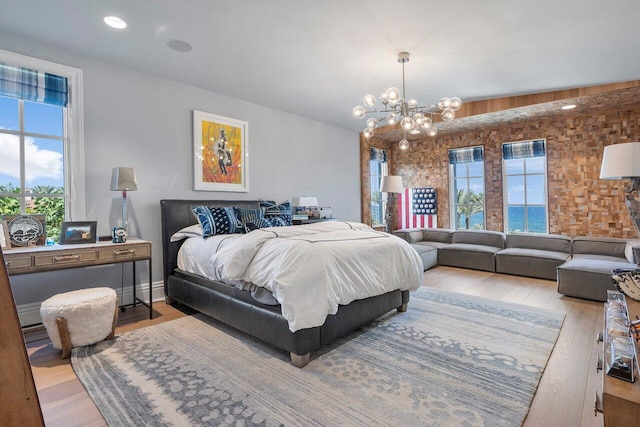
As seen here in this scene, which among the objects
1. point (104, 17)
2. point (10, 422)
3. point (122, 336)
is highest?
point (104, 17)

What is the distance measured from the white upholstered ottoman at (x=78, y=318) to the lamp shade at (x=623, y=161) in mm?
4296

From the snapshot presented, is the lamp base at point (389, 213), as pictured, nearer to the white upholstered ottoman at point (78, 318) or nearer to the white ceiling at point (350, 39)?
the white ceiling at point (350, 39)

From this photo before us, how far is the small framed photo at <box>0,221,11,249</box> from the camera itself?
2.58m

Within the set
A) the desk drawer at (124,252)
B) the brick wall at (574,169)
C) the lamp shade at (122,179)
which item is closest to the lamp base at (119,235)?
the desk drawer at (124,252)

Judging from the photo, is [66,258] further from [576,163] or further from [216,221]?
[576,163]

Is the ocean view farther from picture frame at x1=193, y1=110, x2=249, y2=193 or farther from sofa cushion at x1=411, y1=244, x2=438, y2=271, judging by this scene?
Result: picture frame at x1=193, y1=110, x2=249, y2=193

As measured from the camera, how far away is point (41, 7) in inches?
97.3

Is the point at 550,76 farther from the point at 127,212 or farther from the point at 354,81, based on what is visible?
the point at 127,212

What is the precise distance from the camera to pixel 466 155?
6566 mm

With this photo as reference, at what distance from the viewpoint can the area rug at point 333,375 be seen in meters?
1.69

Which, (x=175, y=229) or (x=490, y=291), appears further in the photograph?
(x=490, y=291)

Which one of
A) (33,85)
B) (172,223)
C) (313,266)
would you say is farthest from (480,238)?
(33,85)

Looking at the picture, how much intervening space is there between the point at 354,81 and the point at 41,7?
308cm

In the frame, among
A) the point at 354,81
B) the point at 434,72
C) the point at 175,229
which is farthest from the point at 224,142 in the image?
the point at 434,72
